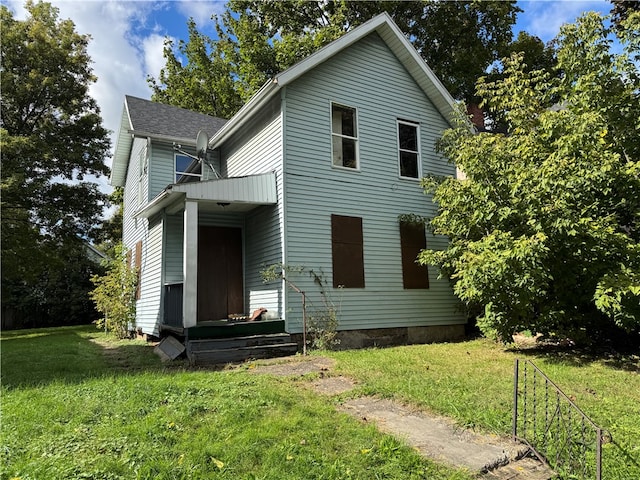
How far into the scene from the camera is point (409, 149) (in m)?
11.5

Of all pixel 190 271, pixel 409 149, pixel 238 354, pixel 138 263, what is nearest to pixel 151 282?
pixel 138 263

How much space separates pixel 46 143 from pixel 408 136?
1634cm

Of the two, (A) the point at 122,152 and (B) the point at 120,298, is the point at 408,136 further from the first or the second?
(A) the point at 122,152

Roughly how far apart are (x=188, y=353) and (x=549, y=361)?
6176 millimetres

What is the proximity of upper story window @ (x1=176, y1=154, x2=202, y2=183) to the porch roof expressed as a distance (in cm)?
302

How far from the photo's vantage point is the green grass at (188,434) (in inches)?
122

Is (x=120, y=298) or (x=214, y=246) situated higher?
(x=214, y=246)

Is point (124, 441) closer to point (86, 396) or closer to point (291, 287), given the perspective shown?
point (86, 396)

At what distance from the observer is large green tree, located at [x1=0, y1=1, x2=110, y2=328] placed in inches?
707

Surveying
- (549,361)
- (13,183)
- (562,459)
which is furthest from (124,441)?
(13,183)

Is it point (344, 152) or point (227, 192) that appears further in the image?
point (344, 152)

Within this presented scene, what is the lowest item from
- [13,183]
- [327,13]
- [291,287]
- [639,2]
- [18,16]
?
[291,287]

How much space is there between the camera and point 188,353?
7645mm

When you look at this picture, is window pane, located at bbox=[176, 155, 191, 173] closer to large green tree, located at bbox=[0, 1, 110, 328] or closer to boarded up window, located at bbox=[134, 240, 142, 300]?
boarded up window, located at bbox=[134, 240, 142, 300]
